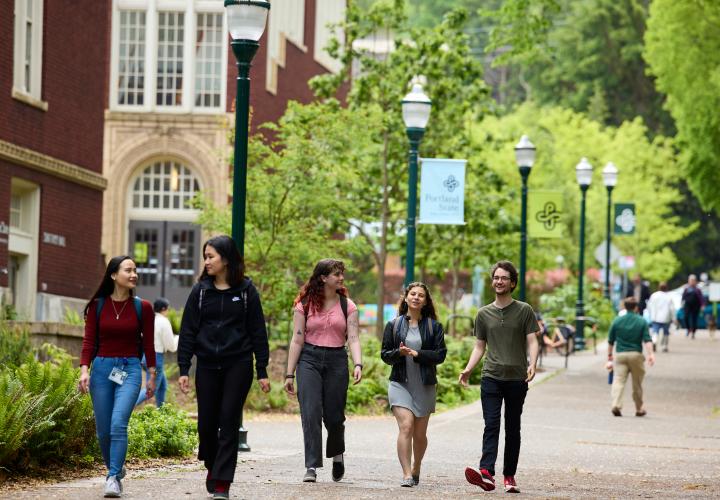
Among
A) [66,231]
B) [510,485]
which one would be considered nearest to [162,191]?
[66,231]

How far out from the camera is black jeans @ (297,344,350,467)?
483 inches

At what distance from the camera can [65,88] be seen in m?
27.8

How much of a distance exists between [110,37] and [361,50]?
1100cm

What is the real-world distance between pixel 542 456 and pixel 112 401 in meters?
6.27

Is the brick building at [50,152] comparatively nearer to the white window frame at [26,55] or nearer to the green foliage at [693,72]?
the white window frame at [26,55]

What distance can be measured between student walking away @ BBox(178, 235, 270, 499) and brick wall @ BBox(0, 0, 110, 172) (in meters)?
15.5

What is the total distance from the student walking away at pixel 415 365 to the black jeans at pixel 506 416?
0.46m

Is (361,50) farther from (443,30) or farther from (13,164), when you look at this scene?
(13,164)

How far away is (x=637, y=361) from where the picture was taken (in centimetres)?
2162

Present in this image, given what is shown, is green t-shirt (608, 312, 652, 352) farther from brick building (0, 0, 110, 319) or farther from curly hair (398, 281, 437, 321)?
brick building (0, 0, 110, 319)

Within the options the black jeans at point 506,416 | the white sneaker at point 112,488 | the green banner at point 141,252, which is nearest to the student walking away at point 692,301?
the green banner at point 141,252

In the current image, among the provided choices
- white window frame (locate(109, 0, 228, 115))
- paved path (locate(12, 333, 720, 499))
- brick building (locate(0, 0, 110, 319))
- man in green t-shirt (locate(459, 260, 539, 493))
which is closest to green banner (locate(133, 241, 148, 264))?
white window frame (locate(109, 0, 228, 115))

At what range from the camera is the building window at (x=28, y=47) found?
85.4ft

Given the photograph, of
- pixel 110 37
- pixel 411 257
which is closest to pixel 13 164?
pixel 411 257
